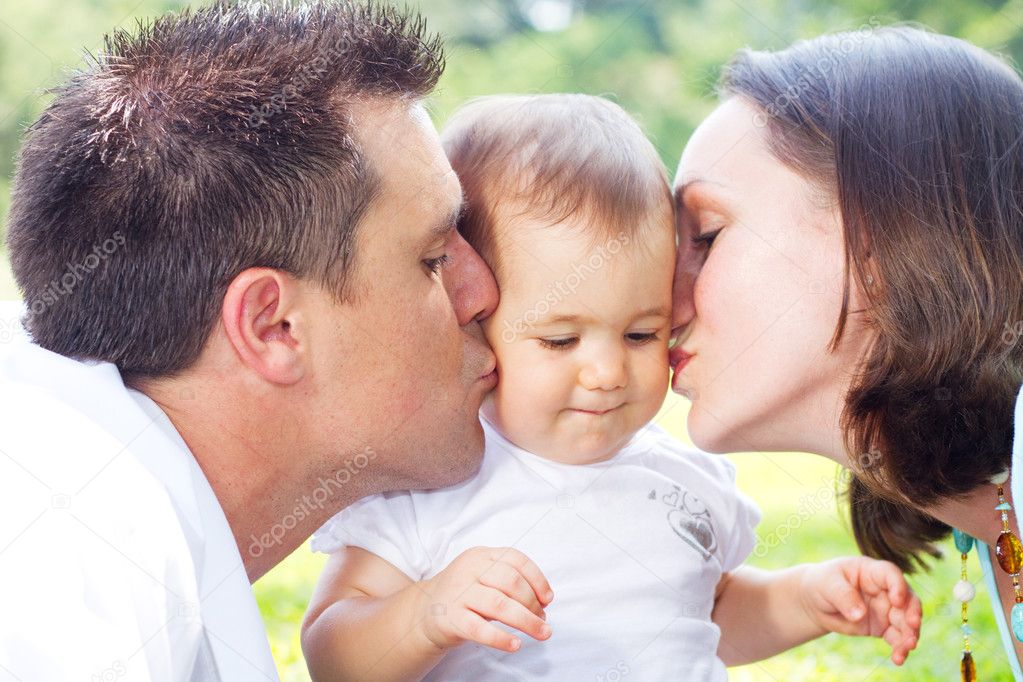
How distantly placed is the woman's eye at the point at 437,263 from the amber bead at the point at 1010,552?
4.18 ft

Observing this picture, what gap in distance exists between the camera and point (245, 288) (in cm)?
206

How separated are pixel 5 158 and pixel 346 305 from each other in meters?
11.0

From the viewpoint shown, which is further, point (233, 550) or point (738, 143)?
point (738, 143)

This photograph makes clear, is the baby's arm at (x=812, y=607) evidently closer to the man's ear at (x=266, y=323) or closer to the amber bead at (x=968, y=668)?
the amber bead at (x=968, y=668)

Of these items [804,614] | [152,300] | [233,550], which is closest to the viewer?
[233,550]

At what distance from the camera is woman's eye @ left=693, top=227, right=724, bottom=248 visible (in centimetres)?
239

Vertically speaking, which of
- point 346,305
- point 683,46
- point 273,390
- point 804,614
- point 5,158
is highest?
point 346,305

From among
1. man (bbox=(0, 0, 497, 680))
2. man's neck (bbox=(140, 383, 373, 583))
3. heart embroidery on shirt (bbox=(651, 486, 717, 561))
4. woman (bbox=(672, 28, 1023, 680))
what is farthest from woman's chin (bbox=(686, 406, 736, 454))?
man's neck (bbox=(140, 383, 373, 583))

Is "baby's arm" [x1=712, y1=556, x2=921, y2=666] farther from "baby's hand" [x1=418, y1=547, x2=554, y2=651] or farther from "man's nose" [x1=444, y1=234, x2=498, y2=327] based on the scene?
"man's nose" [x1=444, y1=234, x2=498, y2=327]

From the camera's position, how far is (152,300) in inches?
82.1

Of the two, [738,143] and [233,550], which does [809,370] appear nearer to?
[738,143]

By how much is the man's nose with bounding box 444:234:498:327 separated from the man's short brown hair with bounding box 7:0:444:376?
214 millimetres

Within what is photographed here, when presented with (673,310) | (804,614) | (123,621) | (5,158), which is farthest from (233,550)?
(5,158)

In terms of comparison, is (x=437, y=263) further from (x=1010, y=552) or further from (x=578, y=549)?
(x=1010, y=552)
